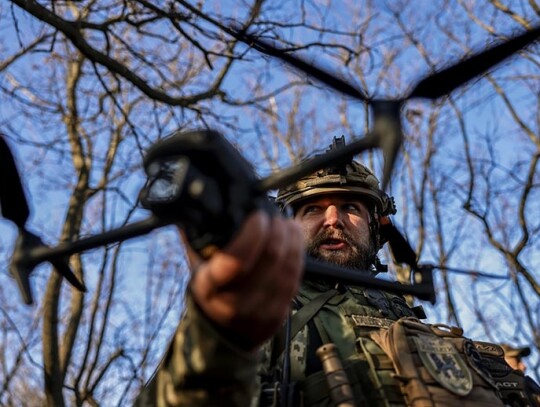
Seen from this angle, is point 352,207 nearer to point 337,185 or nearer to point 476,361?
point 337,185

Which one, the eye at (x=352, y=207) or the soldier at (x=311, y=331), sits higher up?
the eye at (x=352, y=207)

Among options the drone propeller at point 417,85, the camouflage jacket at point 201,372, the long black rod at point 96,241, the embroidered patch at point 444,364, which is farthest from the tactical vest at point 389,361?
the drone propeller at point 417,85

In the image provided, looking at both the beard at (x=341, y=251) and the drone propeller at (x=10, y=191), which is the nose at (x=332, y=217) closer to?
the beard at (x=341, y=251)

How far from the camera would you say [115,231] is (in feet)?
5.94

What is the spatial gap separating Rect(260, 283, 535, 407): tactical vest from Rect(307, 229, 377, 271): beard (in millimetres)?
353

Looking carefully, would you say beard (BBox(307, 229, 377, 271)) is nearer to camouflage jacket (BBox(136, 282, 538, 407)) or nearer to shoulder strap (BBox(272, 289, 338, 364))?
camouflage jacket (BBox(136, 282, 538, 407))

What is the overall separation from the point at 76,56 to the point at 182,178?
8.09m

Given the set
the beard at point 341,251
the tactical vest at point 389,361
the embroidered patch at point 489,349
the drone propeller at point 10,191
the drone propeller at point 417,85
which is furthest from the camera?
the beard at point 341,251

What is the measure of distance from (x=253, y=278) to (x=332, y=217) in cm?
214

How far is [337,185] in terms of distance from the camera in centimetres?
391

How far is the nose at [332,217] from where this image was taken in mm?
3783

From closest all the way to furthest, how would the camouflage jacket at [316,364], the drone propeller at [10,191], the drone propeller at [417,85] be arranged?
1. the drone propeller at [417,85]
2. the camouflage jacket at [316,364]
3. the drone propeller at [10,191]

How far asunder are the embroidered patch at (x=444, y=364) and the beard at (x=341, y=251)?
854 mm

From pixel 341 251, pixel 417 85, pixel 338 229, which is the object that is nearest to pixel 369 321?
pixel 341 251
